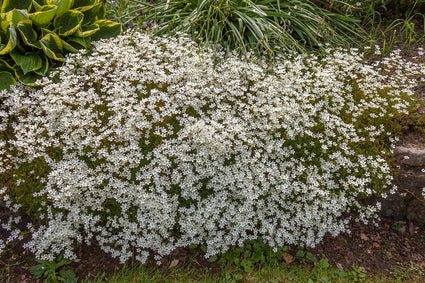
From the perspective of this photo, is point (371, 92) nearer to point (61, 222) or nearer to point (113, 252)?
point (113, 252)

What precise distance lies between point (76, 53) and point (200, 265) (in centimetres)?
422

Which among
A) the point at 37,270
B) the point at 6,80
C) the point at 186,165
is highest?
the point at 6,80

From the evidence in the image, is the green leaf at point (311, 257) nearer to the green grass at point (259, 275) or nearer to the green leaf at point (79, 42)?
the green grass at point (259, 275)

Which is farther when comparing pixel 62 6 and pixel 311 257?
pixel 62 6

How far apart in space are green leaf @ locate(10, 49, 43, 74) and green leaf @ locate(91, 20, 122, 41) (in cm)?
118

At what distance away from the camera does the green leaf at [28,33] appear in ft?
15.2

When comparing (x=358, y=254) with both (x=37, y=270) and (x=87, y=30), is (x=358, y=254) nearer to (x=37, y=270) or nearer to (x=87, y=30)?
(x=37, y=270)

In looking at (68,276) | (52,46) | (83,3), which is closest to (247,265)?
(68,276)

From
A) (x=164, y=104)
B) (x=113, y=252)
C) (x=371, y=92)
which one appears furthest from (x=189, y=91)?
(x=371, y=92)

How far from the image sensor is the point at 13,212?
13.9 ft

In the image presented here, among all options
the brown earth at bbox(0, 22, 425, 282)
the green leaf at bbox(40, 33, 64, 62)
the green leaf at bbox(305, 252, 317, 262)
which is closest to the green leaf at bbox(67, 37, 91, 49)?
the green leaf at bbox(40, 33, 64, 62)

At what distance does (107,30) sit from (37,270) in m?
4.37

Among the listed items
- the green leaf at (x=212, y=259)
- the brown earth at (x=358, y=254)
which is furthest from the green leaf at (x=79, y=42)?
the green leaf at (x=212, y=259)

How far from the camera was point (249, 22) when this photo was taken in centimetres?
642
